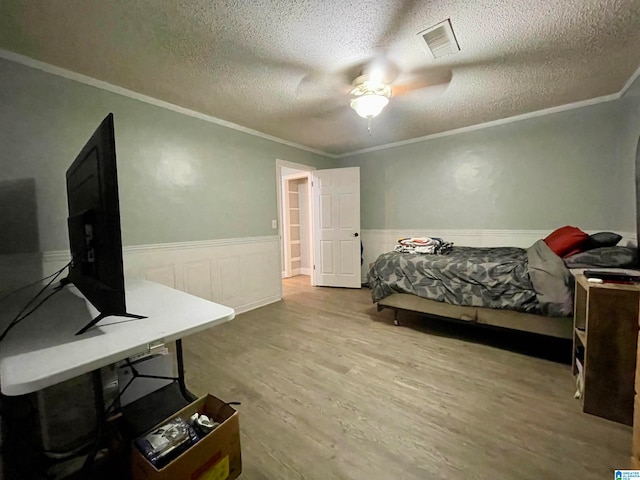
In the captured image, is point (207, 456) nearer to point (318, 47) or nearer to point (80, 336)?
point (80, 336)

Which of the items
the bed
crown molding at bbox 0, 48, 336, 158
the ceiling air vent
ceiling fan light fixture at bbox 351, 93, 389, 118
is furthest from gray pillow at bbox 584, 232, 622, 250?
crown molding at bbox 0, 48, 336, 158

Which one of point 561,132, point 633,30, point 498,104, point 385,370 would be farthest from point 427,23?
point 561,132

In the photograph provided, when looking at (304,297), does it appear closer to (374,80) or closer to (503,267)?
(503,267)

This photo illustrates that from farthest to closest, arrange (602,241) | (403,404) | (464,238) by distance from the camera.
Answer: (464,238), (602,241), (403,404)

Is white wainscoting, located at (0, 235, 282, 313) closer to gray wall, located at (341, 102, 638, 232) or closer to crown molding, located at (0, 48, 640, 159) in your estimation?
crown molding, located at (0, 48, 640, 159)

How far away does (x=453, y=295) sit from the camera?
2.42 m

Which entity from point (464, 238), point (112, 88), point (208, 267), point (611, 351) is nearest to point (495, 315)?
point (611, 351)

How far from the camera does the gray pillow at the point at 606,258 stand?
1811mm

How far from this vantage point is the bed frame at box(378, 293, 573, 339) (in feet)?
6.66

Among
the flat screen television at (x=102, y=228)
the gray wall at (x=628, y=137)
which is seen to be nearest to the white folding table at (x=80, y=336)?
the flat screen television at (x=102, y=228)

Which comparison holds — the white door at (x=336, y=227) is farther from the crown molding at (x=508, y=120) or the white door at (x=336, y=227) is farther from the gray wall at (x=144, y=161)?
the gray wall at (x=144, y=161)

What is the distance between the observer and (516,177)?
11.1ft

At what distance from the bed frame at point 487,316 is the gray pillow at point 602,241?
0.65m

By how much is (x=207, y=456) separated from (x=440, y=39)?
2.61m
